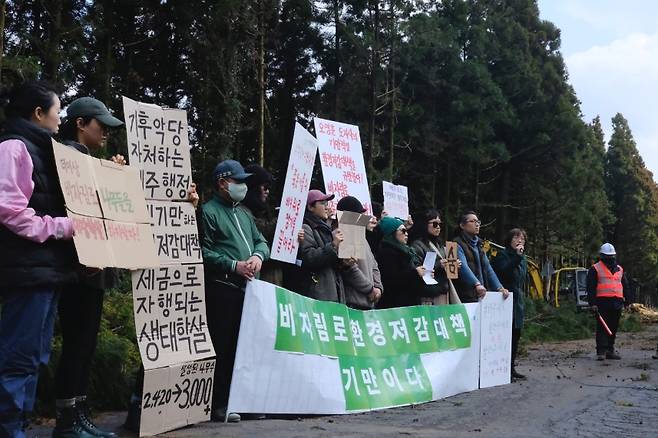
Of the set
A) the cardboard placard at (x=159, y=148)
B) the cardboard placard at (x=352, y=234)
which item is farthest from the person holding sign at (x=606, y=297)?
the cardboard placard at (x=159, y=148)

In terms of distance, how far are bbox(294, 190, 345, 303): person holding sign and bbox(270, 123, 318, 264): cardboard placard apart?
0.15m

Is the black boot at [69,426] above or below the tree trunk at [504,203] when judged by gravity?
below

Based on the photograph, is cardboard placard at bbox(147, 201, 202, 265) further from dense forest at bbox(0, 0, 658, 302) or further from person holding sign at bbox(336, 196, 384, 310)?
dense forest at bbox(0, 0, 658, 302)

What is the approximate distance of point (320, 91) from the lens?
2586cm

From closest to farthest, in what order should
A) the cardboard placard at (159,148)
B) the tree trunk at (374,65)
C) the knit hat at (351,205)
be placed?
the cardboard placard at (159,148)
the knit hat at (351,205)
the tree trunk at (374,65)

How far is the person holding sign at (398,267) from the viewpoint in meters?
8.48

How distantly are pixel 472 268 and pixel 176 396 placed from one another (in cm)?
500


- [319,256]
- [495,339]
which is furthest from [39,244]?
[495,339]

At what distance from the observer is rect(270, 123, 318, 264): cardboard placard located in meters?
6.76

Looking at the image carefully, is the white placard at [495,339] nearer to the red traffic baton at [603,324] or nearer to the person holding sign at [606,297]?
the red traffic baton at [603,324]

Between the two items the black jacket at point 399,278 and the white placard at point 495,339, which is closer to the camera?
the black jacket at point 399,278

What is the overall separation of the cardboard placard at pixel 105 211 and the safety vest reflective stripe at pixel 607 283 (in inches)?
414

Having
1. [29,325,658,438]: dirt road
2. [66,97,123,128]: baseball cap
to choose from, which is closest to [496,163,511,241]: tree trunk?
[29,325,658,438]: dirt road

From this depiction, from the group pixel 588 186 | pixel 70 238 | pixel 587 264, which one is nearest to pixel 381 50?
pixel 588 186
